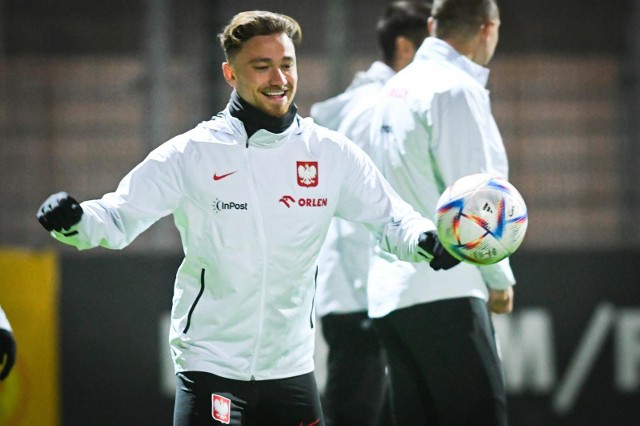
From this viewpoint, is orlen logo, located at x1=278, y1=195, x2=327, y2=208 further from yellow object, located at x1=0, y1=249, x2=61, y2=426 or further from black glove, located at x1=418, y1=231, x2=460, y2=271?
yellow object, located at x1=0, y1=249, x2=61, y2=426

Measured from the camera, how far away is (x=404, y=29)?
571cm

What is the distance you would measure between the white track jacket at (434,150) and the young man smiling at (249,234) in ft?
1.88

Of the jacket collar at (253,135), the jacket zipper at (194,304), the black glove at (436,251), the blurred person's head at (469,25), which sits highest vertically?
the blurred person's head at (469,25)

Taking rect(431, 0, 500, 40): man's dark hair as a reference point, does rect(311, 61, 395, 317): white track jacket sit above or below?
below

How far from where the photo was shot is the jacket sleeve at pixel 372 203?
4.05 metres

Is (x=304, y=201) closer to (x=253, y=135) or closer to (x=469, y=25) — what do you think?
(x=253, y=135)

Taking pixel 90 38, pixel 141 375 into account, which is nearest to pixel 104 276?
pixel 141 375

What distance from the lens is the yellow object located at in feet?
25.0

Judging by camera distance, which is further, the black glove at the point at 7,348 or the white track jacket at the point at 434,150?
the white track jacket at the point at 434,150

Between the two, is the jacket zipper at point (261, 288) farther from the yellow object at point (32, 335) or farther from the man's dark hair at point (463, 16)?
the yellow object at point (32, 335)

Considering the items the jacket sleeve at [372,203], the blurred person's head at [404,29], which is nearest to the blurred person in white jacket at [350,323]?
the blurred person's head at [404,29]

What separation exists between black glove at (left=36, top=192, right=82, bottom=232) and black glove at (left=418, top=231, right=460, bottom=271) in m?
1.09

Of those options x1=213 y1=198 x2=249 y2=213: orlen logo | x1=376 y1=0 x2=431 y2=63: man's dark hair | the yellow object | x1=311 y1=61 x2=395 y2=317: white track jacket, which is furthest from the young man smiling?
the yellow object

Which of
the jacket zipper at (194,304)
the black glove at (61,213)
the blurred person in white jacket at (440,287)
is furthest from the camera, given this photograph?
the blurred person in white jacket at (440,287)
